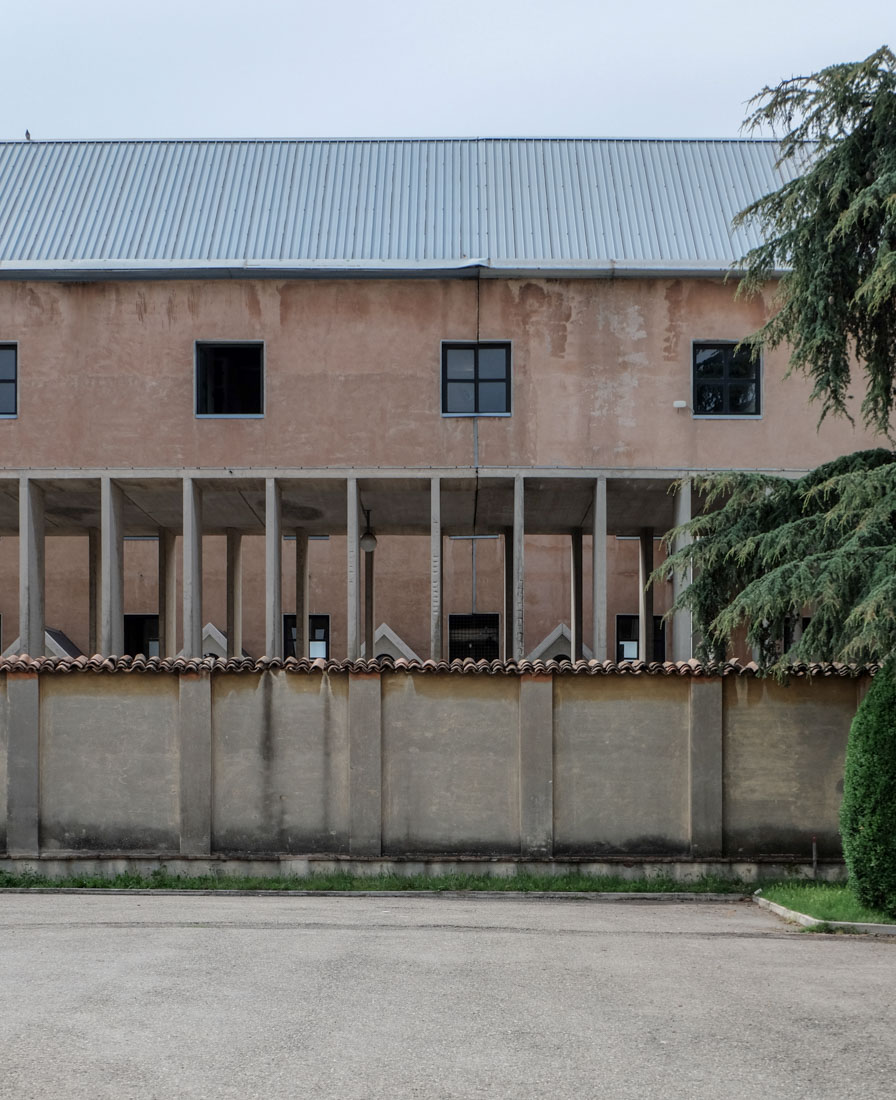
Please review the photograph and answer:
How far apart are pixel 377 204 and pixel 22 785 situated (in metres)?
13.9

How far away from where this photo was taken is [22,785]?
1706 centimetres

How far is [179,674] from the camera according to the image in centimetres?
1717

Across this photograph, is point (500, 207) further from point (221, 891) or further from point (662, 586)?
point (221, 891)

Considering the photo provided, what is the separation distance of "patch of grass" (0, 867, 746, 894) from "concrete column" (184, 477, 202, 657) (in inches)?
284

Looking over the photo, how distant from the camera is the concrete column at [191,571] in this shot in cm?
2375

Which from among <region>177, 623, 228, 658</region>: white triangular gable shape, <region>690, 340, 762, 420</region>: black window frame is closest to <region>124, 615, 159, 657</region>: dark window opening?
<region>177, 623, 228, 658</region>: white triangular gable shape

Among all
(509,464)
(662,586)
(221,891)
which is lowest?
(221,891)

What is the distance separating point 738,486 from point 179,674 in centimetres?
730

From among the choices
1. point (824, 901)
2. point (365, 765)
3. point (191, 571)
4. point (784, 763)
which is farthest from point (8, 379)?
point (824, 901)

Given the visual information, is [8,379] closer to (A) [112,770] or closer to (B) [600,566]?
(A) [112,770]

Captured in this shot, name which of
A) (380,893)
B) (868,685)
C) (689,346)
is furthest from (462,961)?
(689,346)

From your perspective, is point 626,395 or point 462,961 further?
point 626,395

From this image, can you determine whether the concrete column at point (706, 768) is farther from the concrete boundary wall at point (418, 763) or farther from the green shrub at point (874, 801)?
the green shrub at point (874, 801)

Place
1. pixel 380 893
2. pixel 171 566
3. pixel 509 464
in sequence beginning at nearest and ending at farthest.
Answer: pixel 380 893
pixel 509 464
pixel 171 566
